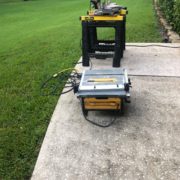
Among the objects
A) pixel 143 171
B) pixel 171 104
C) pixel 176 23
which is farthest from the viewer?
pixel 176 23

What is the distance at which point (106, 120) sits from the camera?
4098 millimetres

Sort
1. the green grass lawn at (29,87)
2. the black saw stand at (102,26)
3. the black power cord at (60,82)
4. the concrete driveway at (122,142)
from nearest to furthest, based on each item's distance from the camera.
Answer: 1. the concrete driveway at (122,142)
2. the green grass lawn at (29,87)
3. the black power cord at (60,82)
4. the black saw stand at (102,26)

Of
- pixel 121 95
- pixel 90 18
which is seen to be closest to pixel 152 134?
A: pixel 121 95

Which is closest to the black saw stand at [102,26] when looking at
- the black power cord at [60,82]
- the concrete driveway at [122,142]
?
the black power cord at [60,82]

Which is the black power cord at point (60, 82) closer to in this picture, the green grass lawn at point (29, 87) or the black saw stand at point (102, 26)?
the green grass lawn at point (29, 87)

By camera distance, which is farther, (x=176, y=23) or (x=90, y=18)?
(x=176, y=23)

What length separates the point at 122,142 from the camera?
3.67 metres

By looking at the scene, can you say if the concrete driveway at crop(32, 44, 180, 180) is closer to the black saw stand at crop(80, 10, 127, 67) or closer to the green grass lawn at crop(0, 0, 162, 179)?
the green grass lawn at crop(0, 0, 162, 179)

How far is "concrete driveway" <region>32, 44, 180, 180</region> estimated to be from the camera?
3234 millimetres

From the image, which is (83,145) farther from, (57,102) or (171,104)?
(171,104)

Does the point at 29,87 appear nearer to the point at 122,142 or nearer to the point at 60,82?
the point at 60,82

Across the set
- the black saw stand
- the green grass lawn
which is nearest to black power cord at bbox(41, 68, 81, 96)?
the green grass lawn

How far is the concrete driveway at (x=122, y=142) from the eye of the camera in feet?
10.6

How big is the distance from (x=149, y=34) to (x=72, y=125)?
5215 mm
